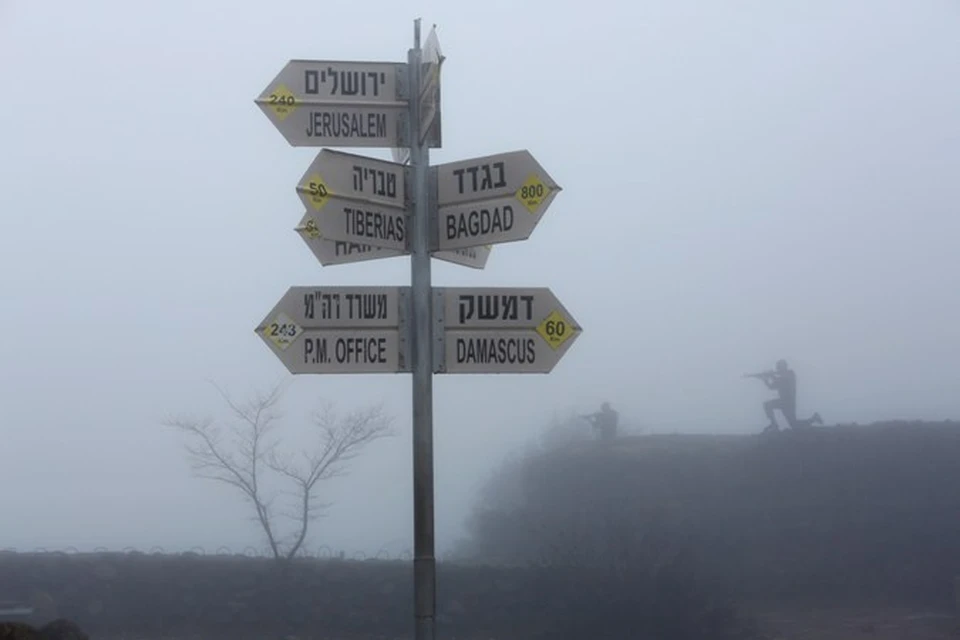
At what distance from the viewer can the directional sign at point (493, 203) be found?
606 cm

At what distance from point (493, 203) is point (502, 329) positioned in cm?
56

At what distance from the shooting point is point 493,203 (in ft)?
19.9

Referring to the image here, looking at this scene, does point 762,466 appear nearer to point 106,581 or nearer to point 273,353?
point 106,581

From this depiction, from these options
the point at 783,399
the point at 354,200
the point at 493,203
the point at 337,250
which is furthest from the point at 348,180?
the point at 783,399

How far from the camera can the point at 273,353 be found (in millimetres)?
5926

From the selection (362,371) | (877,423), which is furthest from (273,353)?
(877,423)

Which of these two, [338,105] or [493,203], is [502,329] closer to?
[493,203]

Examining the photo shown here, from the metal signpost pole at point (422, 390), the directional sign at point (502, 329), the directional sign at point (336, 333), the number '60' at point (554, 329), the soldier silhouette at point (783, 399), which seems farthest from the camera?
the soldier silhouette at point (783, 399)

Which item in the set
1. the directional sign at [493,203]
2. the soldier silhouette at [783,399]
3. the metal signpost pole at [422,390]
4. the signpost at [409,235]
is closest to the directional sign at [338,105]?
the signpost at [409,235]

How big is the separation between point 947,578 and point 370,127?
42.5 ft

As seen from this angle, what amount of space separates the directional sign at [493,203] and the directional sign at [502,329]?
244 millimetres

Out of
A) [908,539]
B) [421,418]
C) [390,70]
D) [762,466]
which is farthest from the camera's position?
[762,466]

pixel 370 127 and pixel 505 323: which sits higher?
pixel 370 127

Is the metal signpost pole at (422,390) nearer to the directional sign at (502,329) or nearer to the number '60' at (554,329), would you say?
the directional sign at (502,329)
